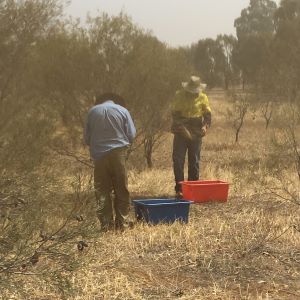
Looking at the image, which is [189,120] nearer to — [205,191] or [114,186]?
[205,191]

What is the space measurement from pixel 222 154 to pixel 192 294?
42.9ft

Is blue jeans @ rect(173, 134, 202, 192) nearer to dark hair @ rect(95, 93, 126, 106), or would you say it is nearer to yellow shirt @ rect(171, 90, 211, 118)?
yellow shirt @ rect(171, 90, 211, 118)

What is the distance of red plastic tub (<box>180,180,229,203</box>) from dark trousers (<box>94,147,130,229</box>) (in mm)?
1544

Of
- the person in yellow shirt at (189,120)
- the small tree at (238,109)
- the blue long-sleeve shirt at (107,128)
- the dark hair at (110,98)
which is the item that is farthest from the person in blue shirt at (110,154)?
the small tree at (238,109)

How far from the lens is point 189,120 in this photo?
9.05 meters

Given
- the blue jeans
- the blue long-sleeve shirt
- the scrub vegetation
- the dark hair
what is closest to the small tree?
the scrub vegetation

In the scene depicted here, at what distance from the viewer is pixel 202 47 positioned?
5653cm

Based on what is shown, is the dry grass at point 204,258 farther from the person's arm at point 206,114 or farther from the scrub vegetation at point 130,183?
the person's arm at point 206,114

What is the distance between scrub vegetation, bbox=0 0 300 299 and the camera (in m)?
4.07

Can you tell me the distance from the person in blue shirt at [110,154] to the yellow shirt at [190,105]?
7.09ft

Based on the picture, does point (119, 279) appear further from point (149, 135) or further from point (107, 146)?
point (149, 135)

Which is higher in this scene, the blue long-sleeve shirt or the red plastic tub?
the blue long-sleeve shirt

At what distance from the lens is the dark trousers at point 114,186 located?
22.7 ft

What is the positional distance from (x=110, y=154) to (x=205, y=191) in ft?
6.64
